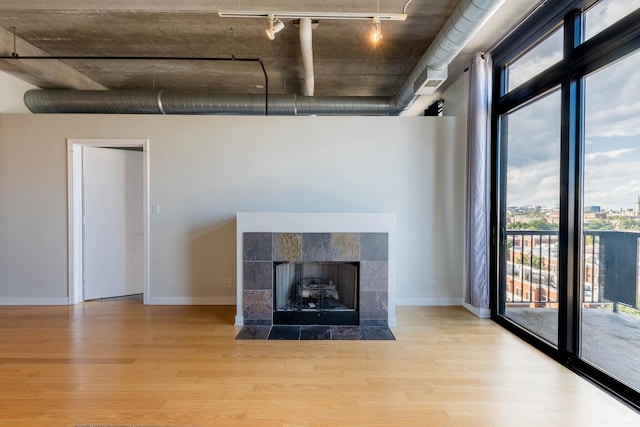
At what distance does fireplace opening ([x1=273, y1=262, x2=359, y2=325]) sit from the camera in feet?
10.9

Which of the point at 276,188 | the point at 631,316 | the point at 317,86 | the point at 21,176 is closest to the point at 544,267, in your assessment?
the point at 631,316

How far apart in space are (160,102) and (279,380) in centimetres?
377

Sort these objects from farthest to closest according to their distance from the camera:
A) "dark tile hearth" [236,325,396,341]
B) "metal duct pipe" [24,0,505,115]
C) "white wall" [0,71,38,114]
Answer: "metal duct pipe" [24,0,505,115]
"white wall" [0,71,38,114]
"dark tile hearth" [236,325,396,341]

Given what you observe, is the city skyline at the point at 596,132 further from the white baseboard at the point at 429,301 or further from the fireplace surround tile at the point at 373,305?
the fireplace surround tile at the point at 373,305

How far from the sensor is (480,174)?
3500 mm

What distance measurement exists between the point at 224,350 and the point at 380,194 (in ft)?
8.34

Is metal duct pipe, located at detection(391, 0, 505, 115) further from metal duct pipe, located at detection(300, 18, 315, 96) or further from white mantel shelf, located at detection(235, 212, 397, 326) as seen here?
white mantel shelf, located at detection(235, 212, 397, 326)

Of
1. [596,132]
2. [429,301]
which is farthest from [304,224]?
[596,132]

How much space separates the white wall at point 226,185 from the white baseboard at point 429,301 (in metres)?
0.01

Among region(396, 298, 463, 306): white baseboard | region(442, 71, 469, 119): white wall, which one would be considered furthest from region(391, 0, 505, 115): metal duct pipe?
region(396, 298, 463, 306): white baseboard

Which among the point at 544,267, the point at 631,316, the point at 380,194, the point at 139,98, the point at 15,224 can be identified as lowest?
the point at 631,316

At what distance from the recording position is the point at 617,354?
2.35 metres

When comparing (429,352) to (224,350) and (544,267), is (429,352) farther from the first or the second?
(224,350)

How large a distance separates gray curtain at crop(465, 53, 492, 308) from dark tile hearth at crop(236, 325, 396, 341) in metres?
1.30
